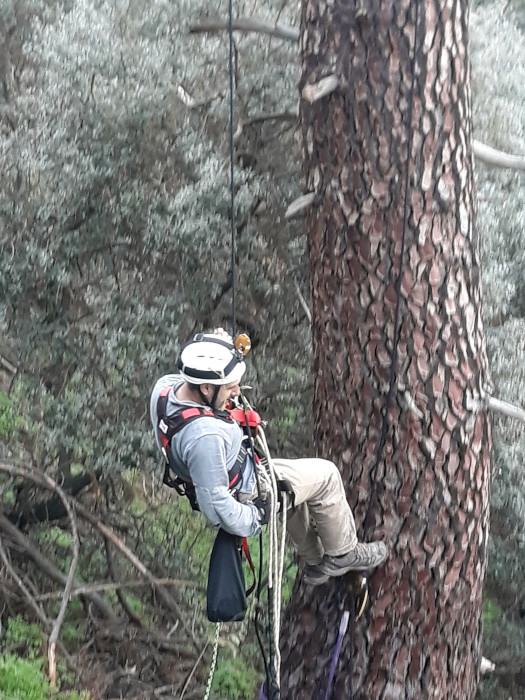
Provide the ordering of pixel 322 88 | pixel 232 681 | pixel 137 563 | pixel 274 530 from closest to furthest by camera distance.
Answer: pixel 274 530 < pixel 322 88 < pixel 137 563 < pixel 232 681

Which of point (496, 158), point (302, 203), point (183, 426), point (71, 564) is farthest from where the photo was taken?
point (71, 564)

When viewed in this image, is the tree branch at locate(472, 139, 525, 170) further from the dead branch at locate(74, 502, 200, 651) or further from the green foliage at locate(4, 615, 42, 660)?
the green foliage at locate(4, 615, 42, 660)

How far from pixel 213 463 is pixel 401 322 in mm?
1306

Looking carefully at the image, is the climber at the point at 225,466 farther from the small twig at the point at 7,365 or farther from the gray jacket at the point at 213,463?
the small twig at the point at 7,365

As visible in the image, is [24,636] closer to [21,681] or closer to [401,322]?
[21,681]

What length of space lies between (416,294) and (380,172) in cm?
66

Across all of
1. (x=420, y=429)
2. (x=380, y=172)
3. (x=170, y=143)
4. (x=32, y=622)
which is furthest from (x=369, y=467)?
(x=32, y=622)

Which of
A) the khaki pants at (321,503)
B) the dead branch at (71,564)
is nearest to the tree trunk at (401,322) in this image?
the khaki pants at (321,503)

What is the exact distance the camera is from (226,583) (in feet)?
10.7

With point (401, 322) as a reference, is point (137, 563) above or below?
below

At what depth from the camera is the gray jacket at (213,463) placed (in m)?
3.07

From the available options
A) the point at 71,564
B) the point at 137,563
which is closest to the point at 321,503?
the point at 137,563

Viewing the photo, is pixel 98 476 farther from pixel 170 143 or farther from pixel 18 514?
pixel 170 143

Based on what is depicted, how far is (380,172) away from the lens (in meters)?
3.69
